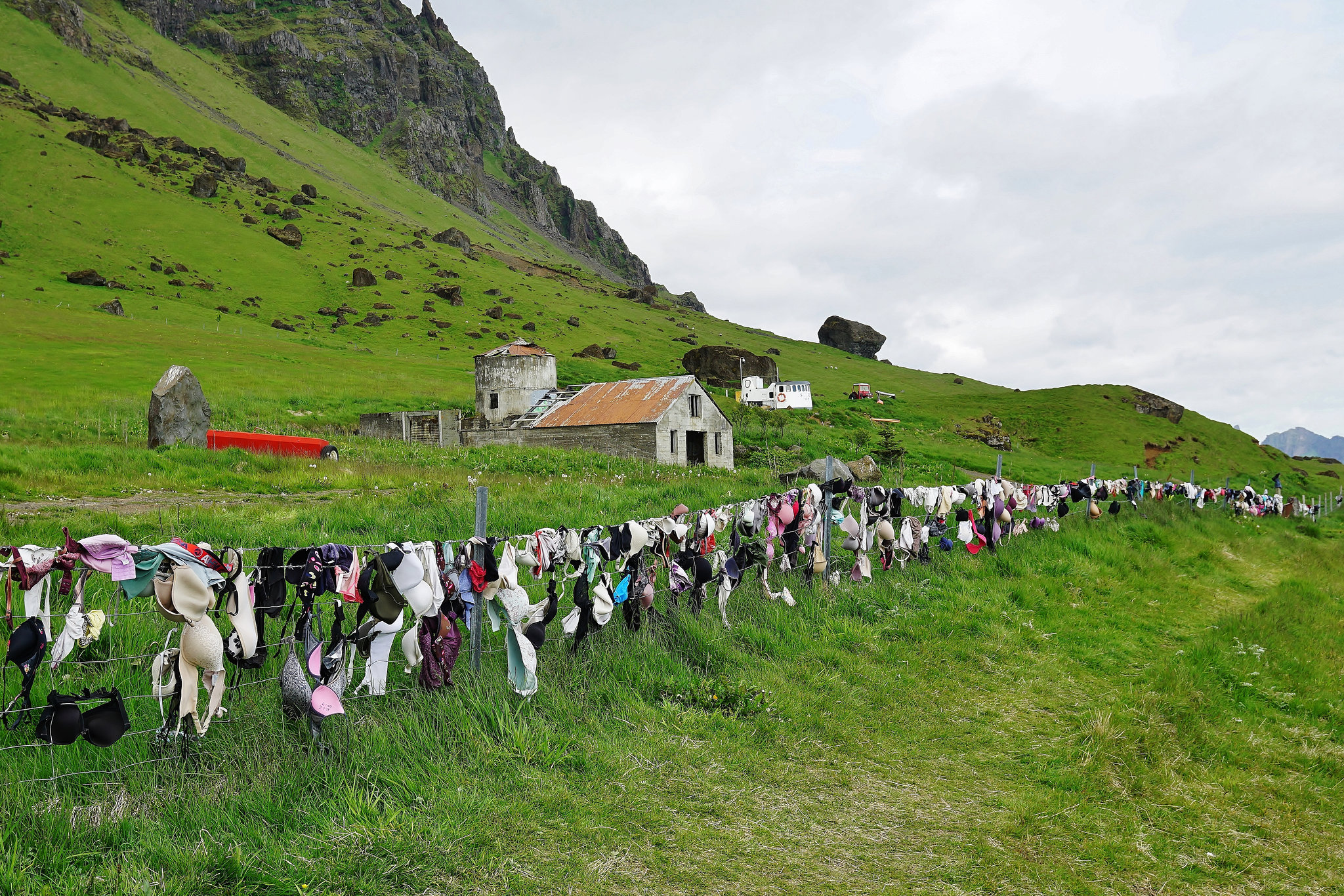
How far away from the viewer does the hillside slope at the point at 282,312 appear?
48.2m

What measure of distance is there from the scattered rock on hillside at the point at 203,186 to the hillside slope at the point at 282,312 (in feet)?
5.03

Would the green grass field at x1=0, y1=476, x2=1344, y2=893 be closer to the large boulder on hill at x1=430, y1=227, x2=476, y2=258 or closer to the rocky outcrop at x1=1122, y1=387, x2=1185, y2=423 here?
the rocky outcrop at x1=1122, y1=387, x2=1185, y2=423

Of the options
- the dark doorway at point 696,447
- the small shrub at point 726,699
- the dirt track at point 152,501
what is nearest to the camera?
the small shrub at point 726,699

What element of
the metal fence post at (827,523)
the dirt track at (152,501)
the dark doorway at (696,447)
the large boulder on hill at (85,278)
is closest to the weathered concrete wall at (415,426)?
the dark doorway at (696,447)

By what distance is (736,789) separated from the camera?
16.9 ft

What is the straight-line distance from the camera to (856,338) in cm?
15888

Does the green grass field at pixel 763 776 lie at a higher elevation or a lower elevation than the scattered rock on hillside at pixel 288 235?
lower

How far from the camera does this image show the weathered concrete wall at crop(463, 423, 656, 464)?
124ft

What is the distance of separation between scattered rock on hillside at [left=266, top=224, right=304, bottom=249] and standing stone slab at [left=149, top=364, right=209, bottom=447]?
109 metres

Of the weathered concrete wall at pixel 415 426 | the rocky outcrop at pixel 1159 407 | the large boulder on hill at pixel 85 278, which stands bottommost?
the weathered concrete wall at pixel 415 426

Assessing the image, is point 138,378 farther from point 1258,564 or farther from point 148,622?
point 1258,564

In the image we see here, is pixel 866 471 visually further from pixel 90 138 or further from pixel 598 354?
pixel 90 138

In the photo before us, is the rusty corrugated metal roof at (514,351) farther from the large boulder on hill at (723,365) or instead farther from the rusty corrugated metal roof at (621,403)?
the large boulder on hill at (723,365)

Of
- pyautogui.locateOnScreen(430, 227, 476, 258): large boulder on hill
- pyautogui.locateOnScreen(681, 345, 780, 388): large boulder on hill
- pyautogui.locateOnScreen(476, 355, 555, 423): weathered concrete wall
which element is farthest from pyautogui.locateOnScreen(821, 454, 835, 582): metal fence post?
pyautogui.locateOnScreen(430, 227, 476, 258): large boulder on hill
